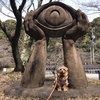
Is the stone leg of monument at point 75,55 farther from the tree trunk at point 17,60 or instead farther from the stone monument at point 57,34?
the tree trunk at point 17,60

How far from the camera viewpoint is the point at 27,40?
11.8 metres

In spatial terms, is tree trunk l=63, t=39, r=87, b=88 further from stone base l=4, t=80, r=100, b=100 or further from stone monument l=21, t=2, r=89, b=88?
stone base l=4, t=80, r=100, b=100

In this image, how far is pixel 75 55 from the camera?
586 centimetres

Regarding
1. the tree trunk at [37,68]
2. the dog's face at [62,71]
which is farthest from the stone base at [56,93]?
the dog's face at [62,71]

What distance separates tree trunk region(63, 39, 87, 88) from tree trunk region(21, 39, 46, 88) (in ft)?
2.12

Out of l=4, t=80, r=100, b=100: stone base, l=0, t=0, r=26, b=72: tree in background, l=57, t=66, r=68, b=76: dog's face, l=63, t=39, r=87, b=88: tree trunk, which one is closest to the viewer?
l=4, t=80, r=100, b=100: stone base

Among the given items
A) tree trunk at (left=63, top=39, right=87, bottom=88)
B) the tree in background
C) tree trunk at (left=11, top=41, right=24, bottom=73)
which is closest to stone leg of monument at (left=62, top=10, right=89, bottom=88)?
tree trunk at (left=63, top=39, right=87, bottom=88)

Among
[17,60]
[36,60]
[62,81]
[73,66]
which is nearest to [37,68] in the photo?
[36,60]

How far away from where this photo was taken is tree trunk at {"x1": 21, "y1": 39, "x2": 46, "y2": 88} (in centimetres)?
579

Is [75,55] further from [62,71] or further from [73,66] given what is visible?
[62,71]

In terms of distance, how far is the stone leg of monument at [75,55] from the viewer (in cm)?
574

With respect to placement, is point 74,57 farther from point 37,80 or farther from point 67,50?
point 37,80

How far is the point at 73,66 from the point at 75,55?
1.05 ft

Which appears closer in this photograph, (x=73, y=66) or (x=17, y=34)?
(x=73, y=66)
